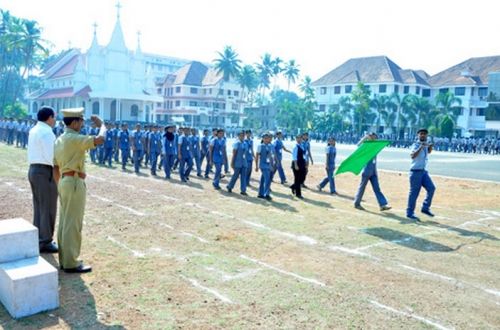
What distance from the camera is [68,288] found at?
16.0ft

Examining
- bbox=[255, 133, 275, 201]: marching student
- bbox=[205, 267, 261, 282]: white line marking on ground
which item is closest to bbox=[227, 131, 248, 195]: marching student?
bbox=[255, 133, 275, 201]: marching student

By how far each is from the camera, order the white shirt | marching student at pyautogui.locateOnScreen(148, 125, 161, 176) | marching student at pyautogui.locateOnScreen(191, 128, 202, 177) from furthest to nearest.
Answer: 1. marching student at pyautogui.locateOnScreen(148, 125, 161, 176)
2. marching student at pyautogui.locateOnScreen(191, 128, 202, 177)
3. the white shirt

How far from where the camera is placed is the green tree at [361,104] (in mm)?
54500

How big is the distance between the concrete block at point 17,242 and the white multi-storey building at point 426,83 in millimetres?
54808

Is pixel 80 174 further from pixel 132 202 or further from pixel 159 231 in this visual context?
pixel 132 202

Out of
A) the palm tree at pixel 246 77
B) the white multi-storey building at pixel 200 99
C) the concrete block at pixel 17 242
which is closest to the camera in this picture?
the concrete block at pixel 17 242

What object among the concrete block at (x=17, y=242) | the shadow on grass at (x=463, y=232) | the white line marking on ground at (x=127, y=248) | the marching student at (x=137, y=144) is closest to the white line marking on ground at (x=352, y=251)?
the shadow on grass at (x=463, y=232)

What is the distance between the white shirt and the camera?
580 centimetres

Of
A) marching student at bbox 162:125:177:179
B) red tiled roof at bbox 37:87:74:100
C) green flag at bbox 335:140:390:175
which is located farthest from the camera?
red tiled roof at bbox 37:87:74:100

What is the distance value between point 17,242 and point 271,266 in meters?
3.03

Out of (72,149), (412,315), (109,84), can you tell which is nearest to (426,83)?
(109,84)

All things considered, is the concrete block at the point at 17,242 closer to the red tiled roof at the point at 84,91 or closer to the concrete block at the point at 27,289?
the concrete block at the point at 27,289

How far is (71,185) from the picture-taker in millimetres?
5188

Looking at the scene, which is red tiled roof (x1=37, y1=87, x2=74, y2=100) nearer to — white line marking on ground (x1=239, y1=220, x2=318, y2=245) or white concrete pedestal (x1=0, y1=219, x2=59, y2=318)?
white line marking on ground (x1=239, y1=220, x2=318, y2=245)
